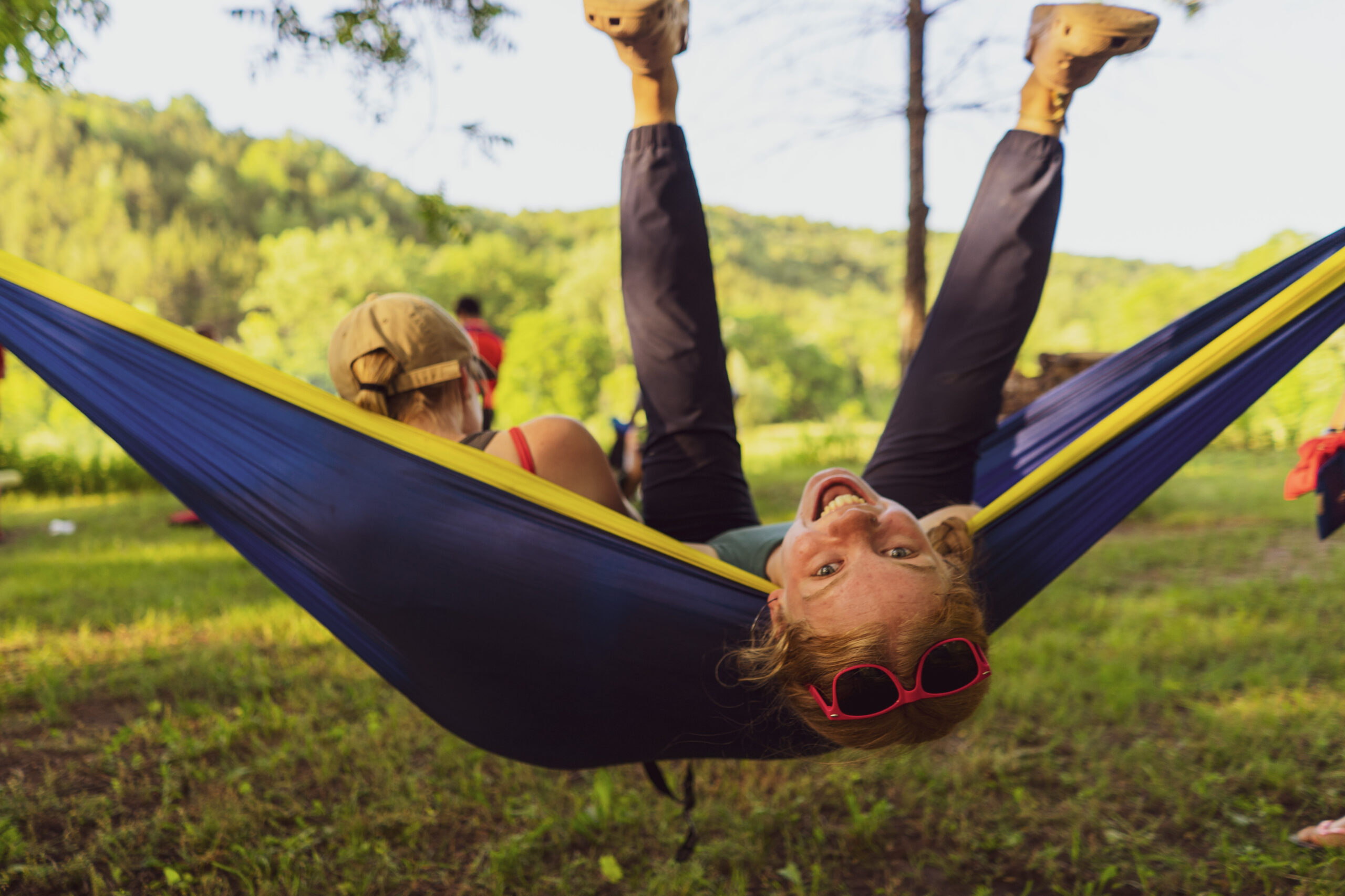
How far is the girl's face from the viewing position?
0.95 metres

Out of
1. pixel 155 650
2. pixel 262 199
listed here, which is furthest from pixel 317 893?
pixel 262 199

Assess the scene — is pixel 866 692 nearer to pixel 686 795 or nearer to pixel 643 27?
pixel 686 795

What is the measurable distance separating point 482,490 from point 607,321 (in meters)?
37.0

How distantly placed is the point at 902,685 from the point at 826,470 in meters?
0.31

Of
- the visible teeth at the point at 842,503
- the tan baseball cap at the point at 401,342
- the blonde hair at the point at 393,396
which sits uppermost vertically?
the tan baseball cap at the point at 401,342

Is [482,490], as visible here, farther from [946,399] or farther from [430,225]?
[430,225]

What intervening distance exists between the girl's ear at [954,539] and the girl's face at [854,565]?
0.51 ft

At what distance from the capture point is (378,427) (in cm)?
113

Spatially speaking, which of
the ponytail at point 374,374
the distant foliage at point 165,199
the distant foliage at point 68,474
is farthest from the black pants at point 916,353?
the distant foliage at point 165,199

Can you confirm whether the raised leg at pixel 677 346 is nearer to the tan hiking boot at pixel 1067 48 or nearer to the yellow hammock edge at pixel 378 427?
the yellow hammock edge at pixel 378 427

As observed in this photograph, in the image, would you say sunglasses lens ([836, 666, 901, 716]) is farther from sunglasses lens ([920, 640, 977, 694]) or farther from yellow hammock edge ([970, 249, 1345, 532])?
Result: yellow hammock edge ([970, 249, 1345, 532])

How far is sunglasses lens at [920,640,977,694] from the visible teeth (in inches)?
8.3

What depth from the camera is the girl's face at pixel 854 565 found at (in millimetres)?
951

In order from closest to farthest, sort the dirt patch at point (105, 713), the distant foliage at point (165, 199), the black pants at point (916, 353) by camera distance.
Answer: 1. the black pants at point (916, 353)
2. the dirt patch at point (105, 713)
3. the distant foliage at point (165, 199)
